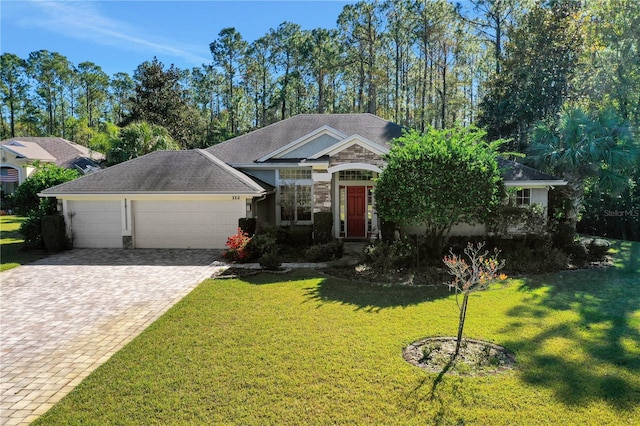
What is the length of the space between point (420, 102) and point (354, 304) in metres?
42.4

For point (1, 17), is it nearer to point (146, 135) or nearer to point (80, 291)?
point (80, 291)

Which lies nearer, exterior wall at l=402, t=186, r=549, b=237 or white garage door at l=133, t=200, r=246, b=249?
white garage door at l=133, t=200, r=246, b=249

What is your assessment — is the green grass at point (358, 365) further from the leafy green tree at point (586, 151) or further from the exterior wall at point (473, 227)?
the leafy green tree at point (586, 151)

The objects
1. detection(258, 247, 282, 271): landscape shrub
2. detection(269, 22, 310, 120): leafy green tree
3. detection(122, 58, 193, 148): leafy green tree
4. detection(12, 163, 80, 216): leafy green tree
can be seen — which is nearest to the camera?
detection(258, 247, 282, 271): landscape shrub

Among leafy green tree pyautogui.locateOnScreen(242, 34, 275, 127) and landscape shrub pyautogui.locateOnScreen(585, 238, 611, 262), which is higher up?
leafy green tree pyautogui.locateOnScreen(242, 34, 275, 127)

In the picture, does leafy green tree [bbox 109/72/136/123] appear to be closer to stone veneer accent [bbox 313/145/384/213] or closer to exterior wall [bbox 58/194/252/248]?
exterior wall [bbox 58/194/252/248]

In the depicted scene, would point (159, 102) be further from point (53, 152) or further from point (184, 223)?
point (184, 223)

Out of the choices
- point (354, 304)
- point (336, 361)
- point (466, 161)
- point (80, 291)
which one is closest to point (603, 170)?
point (466, 161)

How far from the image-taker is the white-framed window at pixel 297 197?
19469 millimetres

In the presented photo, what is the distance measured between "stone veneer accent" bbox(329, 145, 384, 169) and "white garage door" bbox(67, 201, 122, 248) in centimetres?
941

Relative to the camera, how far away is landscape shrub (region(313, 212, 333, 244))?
1580 cm

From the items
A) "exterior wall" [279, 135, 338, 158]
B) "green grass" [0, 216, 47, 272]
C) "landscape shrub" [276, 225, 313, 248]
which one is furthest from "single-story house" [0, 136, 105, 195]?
"landscape shrub" [276, 225, 313, 248]

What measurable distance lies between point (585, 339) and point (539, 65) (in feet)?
66.9

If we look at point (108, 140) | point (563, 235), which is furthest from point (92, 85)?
point (563, 235)
